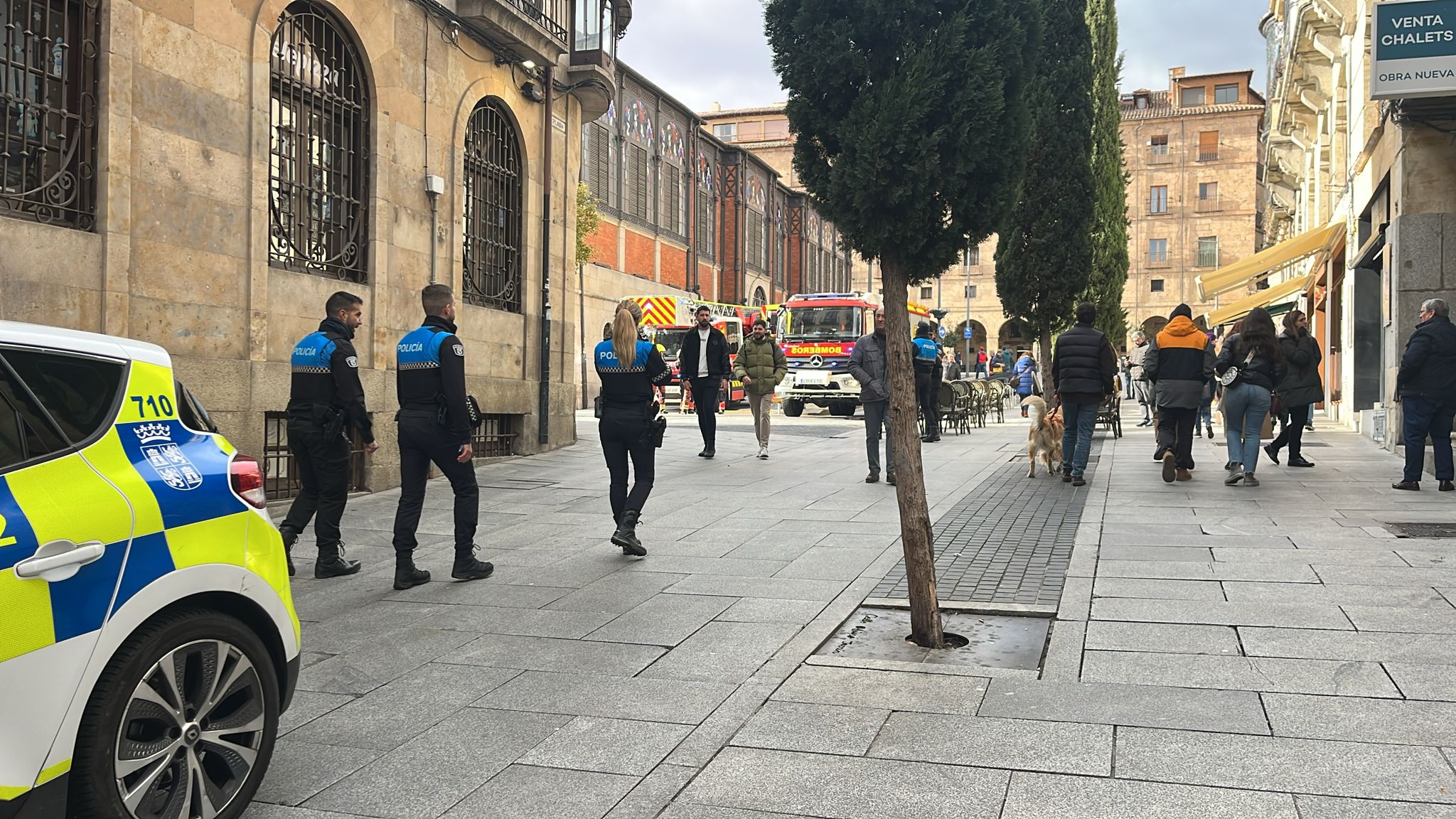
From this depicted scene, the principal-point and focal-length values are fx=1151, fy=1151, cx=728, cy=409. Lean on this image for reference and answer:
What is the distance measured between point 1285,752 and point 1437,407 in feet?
27.6

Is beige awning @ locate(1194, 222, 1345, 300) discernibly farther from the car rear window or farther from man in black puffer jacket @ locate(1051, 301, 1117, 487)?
the car rear window

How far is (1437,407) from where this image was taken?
422 inches

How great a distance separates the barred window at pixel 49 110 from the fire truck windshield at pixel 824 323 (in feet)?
66.5

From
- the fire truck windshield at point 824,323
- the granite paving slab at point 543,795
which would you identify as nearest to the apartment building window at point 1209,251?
the fire truck windshield at point 824,323

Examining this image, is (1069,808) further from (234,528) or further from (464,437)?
(464,437)

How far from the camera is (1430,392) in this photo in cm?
1066

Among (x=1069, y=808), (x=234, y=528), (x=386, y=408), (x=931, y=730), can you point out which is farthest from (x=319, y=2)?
(x=1069, y=808)

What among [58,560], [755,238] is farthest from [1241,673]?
[755,238]

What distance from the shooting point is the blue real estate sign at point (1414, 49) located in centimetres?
1163

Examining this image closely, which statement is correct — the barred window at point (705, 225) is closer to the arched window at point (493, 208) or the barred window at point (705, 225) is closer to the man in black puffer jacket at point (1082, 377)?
the arched window at point (493, 208)

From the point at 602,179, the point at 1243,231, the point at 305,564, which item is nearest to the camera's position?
the point at 305,564

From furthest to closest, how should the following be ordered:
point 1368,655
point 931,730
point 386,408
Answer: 1. point 386,408
2. point 1368,655
3. point 931,730

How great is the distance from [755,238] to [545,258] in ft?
120

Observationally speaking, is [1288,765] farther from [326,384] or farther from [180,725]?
[326,384]
